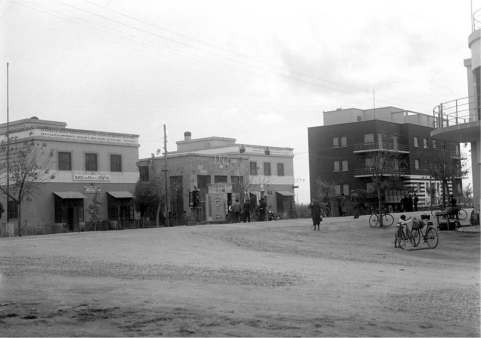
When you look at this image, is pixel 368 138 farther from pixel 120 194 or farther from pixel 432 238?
pixel 432 238

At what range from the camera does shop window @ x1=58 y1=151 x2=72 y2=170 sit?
51781 mm

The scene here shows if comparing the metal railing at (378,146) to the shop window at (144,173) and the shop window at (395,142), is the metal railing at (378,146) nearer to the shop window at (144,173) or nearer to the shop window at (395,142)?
the shop window at (395,142)

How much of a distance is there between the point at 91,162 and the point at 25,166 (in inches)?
365

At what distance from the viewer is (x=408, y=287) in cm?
1322

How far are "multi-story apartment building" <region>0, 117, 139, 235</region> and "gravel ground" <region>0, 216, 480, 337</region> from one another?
87.9 feet

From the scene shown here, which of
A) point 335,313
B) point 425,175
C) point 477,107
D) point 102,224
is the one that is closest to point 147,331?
point 335,313

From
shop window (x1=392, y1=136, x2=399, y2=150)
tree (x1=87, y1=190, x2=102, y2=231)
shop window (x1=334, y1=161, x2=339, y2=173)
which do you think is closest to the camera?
tree (x1=87, y1=190, x2=102, y2=231)

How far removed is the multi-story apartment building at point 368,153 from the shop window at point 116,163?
31296mm

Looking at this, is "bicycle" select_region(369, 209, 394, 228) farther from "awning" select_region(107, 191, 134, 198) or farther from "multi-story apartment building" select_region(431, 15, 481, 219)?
"awning" select_region(107, 191, 134, 198)

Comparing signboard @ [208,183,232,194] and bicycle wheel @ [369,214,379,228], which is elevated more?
signboard @ [208,183,232,194]

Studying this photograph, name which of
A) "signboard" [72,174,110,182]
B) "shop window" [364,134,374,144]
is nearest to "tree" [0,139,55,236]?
"signboard" [72,174,110,182]

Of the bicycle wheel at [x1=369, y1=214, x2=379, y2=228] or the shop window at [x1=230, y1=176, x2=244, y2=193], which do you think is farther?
the shop window at [x1=230, y1=176, x2=244, y2=193]

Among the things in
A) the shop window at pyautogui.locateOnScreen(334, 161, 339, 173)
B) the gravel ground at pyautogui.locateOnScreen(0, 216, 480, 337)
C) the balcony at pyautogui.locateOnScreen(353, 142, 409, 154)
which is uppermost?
the balcony at pyautogui.locateOnScreen(353, 142, 409, 154)

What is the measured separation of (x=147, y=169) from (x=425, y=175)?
130 ft
